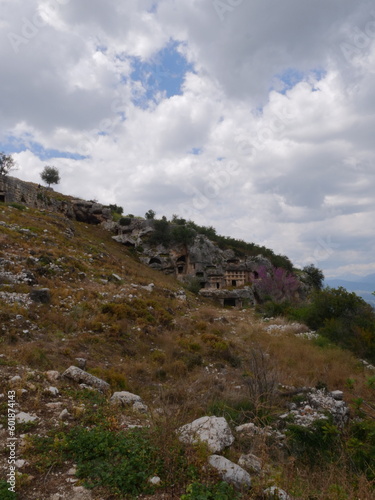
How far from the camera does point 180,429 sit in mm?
3451

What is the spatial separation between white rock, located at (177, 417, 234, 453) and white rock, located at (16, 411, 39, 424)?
1849mm

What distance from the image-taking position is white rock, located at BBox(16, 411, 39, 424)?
3591mm

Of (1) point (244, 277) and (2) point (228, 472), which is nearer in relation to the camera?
(2) point (228, 472)

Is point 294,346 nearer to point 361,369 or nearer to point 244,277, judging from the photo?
point 361,369

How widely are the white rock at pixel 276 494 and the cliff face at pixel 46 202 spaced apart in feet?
91.2

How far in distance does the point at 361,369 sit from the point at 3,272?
12247 mm

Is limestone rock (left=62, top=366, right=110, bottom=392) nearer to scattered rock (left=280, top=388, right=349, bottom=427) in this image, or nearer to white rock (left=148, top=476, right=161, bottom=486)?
white rock (left=148, top=476, right=161, bottom=486)

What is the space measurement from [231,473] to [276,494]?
1.42 feet

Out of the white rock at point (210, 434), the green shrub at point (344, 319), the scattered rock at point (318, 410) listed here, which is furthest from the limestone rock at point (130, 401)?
the green shrub at point (344, 319)

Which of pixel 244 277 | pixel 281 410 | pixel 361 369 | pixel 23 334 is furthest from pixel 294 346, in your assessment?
pixel 244 277

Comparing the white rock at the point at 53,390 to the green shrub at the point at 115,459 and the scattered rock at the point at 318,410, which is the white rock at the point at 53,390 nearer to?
the green shrub at the point at 115,459

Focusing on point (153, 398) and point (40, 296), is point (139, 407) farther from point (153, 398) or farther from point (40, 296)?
point (40, 296)

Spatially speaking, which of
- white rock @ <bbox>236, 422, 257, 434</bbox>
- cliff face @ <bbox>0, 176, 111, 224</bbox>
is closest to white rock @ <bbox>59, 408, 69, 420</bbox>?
white rock @ <bbox>236, 422, 257, 434</bbox>

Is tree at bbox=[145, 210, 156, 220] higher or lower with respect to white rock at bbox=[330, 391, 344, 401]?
higher
